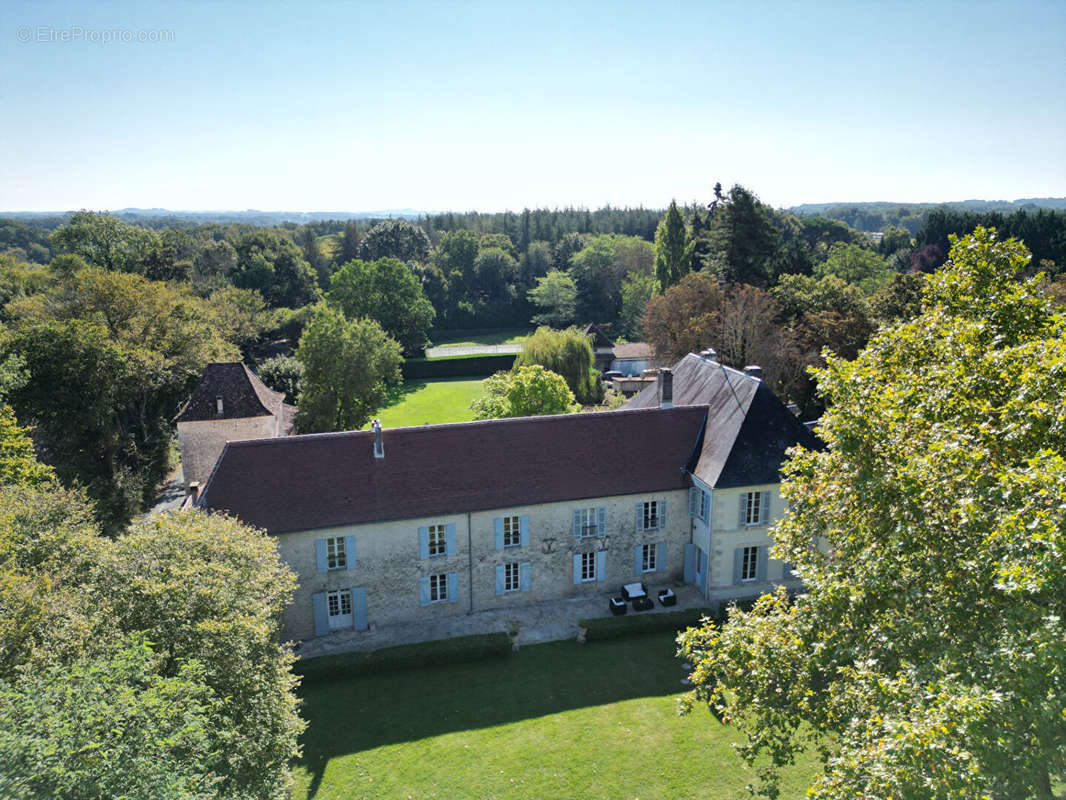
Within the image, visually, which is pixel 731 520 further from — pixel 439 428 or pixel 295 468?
pixel 295 468

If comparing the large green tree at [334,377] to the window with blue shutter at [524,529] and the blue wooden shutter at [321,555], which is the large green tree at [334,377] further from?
the window with blue shutter at [524,529]

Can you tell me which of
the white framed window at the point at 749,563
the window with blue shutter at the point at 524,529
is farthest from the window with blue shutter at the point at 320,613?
the white framed window at the point at 749,563

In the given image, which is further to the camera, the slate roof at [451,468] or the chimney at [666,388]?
the chimney at [666,388]

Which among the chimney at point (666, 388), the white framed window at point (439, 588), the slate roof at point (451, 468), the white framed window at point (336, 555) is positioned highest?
the chimney at point (666, 388)

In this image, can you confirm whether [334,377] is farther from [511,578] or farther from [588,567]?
[588,567]

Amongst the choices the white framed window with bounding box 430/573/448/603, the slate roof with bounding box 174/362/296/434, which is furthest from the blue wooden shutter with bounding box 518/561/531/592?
the slate roof with bounding box 174/362/296/434

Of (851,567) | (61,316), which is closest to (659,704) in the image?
(851,567)
